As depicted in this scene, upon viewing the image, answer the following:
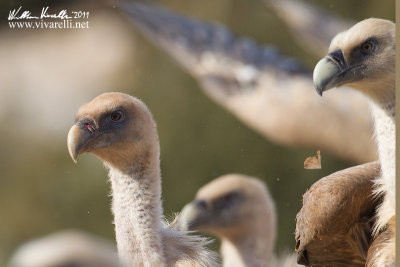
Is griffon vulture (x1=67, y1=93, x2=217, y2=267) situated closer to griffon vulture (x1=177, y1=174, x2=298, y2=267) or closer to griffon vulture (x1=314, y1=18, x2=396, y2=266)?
griffon vulture (x1=177, y1=174, x2=298, y2=267)

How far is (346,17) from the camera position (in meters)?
2.88

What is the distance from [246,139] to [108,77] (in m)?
0.51

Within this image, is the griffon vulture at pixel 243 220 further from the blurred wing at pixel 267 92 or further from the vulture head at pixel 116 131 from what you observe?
the vulture head at pixel 116 131

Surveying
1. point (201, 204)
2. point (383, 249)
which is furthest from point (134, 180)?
point (383, 249)

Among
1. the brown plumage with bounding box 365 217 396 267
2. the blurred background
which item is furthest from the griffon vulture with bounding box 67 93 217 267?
the brown plumage with bounding box 365 217 396 267

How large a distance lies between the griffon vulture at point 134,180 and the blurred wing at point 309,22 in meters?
0.64

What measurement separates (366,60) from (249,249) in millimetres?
799

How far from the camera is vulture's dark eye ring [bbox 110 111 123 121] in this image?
8.34ft

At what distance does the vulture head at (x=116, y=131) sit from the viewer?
249 cm

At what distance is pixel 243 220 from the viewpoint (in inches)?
114

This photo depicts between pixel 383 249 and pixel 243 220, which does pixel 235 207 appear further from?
pixel 383 249

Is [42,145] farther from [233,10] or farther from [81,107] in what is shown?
[233,10]

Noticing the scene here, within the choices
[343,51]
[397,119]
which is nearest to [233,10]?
[343,51]
